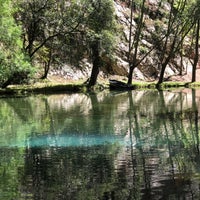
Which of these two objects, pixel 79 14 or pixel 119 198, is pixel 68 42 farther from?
pixel 119 198

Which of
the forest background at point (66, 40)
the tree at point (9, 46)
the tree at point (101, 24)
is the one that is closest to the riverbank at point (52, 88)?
the forest background at point (66, 40)

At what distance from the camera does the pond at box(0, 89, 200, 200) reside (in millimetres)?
9352

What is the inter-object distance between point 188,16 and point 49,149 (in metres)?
41.9

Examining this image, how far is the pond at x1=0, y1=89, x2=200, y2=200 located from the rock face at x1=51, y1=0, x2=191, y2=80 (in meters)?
32.6

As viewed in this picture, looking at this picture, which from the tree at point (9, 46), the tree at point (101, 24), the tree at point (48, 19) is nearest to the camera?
the tree at point (9, 46)

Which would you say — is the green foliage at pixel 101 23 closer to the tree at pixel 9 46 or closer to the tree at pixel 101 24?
the tree at pixel 101 24

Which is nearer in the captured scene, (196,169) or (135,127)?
(196,169)

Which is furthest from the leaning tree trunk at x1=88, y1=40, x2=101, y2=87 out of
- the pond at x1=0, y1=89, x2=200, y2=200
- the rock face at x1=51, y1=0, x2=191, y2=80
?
the pond at x1=0, y1=89, x2=200, y2=200

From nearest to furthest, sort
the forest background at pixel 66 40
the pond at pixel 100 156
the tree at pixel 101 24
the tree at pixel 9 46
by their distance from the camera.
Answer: the pond at pixel 100 156, the tree at pixel 9 46, the forest background at pixel 66 40, the tree at pixel 101 24

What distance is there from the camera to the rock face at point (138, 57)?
5734 cm

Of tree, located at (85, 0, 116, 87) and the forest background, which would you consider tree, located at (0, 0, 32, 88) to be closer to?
the forest background

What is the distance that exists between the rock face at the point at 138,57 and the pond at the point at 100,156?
32.6m

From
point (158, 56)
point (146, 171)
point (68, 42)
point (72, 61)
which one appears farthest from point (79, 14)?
point (146, 171)

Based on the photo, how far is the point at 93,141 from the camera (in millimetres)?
15695
